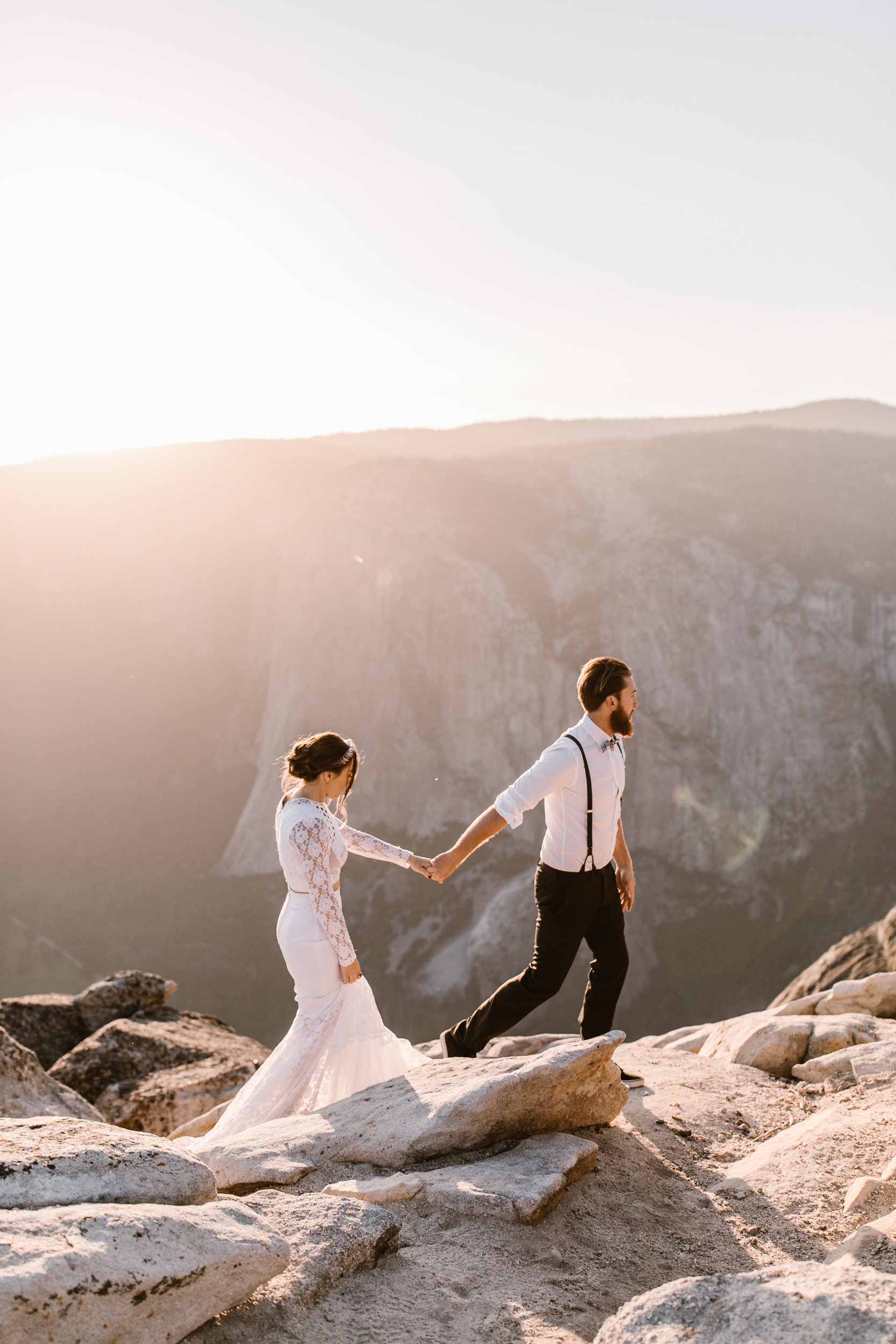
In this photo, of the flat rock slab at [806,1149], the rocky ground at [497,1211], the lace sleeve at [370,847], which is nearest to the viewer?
the rocky ground at [497,1211]

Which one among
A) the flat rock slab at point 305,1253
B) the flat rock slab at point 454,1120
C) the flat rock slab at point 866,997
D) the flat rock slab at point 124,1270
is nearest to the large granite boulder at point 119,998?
the flat rock slab at point 454,1120

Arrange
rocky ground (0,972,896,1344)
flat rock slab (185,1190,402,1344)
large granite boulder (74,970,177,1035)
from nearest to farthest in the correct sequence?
rocky ground (0,972,896,1344)
flat rock slab (185,1190,402,1344)
large granite boulder (74,970,177,1035)

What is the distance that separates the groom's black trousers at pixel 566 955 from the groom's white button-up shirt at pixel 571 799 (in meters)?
0.10

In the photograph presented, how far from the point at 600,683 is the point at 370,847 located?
1.60m

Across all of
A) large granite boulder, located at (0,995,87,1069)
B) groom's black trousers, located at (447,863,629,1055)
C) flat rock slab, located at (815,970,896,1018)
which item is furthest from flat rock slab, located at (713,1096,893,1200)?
large granite boulder, located at (0,995,87,1069)

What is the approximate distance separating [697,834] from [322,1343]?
63.7 feet

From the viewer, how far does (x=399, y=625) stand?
2492 cm

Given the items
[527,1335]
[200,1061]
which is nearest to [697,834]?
[200,1061]

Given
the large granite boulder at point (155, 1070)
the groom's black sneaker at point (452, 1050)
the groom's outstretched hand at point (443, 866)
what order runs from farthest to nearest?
the large granite boulder at point (155, 1070), the groom's outstretched hand at point (443, 866), the groom's black sneaker at point (452, 1050)

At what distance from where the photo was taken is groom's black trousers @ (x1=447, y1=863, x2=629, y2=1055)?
14.3ft

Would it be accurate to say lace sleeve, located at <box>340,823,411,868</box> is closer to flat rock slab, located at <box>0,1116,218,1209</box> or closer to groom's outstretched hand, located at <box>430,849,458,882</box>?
groom's outstretched hand, located at <box>430,849,458,882</box>

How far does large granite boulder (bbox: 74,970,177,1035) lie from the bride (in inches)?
→ 218

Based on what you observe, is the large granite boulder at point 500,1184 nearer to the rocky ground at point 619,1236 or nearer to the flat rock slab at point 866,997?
the rocky ground at point 619,1236

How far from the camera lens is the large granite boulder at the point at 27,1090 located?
17.9ft
